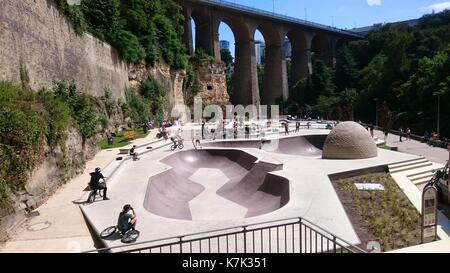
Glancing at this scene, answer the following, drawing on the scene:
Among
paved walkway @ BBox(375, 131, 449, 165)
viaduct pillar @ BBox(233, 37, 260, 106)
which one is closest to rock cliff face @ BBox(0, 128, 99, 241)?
paved walkway @ BBox(375, 131, 449, 165)

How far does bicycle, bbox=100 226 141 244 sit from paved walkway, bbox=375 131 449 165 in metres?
15.7

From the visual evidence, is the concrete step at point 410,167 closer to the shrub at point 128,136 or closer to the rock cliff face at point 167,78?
the shrub at point 128,136

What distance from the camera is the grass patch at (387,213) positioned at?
9.04m

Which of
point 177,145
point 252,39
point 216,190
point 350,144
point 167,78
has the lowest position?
point 216,190

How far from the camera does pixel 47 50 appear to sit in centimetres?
1797

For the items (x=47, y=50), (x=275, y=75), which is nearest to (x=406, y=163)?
(x=47, y=50)

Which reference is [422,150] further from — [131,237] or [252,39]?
[252,39]

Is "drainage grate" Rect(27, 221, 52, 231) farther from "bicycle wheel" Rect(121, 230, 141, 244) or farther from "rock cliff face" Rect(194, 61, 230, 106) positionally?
"rock cliff face" Rect(194, 61, 230, 106)

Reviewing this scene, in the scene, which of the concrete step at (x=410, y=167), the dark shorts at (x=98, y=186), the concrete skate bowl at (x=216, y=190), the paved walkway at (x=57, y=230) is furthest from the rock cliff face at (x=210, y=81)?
the dark shorts at (x=98, y=186)

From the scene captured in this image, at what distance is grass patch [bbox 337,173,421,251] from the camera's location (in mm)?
9039

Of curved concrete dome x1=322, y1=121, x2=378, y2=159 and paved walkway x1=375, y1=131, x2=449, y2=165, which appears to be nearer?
curved concrete dome x1=322, y1=121, x2=378, y2=159

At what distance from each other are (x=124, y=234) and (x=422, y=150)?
65.1 feet

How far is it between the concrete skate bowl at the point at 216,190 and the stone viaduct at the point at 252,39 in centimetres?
3065

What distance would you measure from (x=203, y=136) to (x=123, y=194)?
15.7 metres
